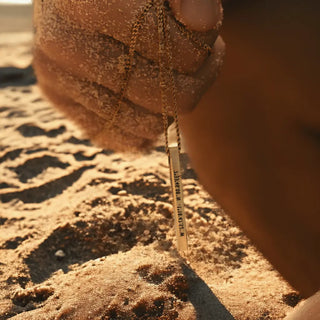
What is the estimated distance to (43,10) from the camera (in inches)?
33.6

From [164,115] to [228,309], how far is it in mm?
422

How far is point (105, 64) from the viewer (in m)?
0.79

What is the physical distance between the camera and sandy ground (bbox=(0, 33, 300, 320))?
0.80m

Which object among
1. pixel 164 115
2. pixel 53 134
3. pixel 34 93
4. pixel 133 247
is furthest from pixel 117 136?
pixel 34 93

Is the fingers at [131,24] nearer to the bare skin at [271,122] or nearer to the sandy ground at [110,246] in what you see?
the bare skin at [271,122]

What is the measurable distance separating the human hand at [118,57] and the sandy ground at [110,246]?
1.08ft

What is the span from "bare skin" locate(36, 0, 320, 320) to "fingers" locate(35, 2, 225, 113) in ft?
0.03

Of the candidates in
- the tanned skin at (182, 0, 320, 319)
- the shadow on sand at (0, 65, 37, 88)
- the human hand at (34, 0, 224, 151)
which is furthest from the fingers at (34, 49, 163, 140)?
the shadow on sand at (0, 65, 37, 88)

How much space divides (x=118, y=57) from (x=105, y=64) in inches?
1.2

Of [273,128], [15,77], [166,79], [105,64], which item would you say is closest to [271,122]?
[273,128]

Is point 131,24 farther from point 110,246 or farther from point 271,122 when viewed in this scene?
point 110,246

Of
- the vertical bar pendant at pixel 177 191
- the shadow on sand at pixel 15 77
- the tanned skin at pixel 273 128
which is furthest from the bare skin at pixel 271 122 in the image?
the shadow on sand at pixel 15 77

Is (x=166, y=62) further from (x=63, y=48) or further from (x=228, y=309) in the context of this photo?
(x=228, y=309)

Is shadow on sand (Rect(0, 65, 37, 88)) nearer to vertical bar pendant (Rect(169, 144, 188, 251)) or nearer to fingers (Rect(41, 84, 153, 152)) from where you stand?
fingers (Rect(41, 84, 153, 152))
